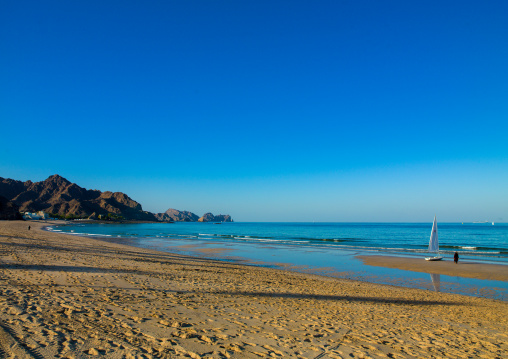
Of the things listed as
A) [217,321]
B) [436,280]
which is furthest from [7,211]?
[436,280]

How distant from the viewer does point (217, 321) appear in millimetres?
6852

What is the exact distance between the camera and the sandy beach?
5.07 meters

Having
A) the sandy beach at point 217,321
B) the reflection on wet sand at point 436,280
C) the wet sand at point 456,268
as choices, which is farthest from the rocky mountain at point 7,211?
the reflection on wet sand at point 436,280

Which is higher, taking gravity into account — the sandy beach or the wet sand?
the sandy beach

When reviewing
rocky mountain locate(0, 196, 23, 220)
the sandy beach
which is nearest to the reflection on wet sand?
the sandy beach

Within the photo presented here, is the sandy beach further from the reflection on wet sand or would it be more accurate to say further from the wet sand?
the wet sand

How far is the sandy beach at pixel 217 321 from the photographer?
200 inches

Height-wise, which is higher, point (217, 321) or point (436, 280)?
point (217, 321)

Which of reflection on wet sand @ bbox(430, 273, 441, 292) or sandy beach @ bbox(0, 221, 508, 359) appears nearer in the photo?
sandy beach @ bbox(0, 221, 508, 359)

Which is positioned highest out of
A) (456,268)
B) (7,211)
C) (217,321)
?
(217,321)

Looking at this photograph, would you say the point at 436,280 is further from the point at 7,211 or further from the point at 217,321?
the point at 7,211

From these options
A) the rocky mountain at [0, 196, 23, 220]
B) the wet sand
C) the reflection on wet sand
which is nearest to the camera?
the reflection on wet sand

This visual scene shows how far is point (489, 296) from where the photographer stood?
46.7ft

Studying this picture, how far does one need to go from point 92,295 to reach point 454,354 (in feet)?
29.6
